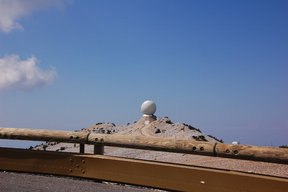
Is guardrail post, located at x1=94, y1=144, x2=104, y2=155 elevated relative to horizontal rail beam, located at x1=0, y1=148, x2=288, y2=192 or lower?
elevated

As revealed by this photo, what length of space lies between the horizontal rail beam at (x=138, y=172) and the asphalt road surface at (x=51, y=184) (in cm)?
13

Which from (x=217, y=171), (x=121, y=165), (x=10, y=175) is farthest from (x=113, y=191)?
(x=10, y=175)

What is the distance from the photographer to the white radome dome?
37.6 meters

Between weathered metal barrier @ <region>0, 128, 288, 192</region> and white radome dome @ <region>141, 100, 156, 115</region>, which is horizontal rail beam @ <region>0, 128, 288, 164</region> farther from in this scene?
white radome dome @ <region>141, 100, 156, 115</region>

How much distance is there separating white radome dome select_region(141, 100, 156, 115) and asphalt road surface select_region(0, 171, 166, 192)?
31669mm

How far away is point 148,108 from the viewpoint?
3759 cm

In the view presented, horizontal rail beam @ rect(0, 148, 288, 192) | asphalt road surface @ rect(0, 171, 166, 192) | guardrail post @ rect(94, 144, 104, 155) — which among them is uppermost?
guardrail post @ rect(94, 144, 104, 155)

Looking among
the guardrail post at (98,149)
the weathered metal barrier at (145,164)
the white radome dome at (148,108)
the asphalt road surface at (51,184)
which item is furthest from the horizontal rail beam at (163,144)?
the white radome dome at (148,108)

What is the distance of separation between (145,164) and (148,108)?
3233cm

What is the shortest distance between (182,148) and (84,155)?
2050 millimetres

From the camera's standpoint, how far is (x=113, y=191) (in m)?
5.16

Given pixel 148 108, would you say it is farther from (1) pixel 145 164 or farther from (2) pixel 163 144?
(1) pixel 145 164

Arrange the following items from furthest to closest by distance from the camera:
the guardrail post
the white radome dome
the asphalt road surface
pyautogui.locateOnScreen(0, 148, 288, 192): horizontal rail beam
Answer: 1. the white radome dome
2. the guardrail post
3. the asphalt road surface
4. pyautogui.locateOnScreen(0, 148, 288, 192): horizontal rail beam

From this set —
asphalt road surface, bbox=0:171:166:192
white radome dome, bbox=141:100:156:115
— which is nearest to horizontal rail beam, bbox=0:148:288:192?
asphalt road surface, bbox=0:171:166:192
